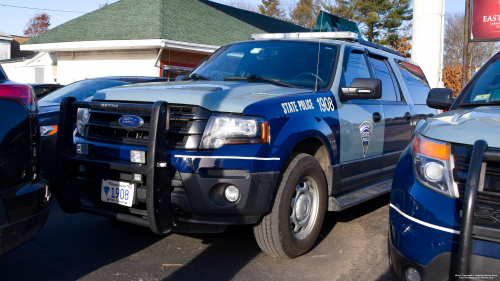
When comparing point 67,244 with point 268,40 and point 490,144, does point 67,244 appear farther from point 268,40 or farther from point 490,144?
point 490,144

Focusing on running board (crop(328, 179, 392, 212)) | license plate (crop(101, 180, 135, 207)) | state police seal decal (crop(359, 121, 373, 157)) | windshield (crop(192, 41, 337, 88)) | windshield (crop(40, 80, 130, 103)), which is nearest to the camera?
license plate (crop(101, 180, 135, 207))

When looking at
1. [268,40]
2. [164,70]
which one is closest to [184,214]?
[268,40]

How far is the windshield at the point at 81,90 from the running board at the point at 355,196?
4.64 m

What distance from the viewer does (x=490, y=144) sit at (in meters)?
2.20

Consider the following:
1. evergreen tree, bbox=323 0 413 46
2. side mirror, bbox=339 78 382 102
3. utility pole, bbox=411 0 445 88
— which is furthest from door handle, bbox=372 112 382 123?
evergreen tree, bbox=323 0 413 46

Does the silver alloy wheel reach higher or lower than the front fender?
lower

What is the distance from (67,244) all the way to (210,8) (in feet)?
55.5

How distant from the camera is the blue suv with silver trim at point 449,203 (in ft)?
Answer: 6.69

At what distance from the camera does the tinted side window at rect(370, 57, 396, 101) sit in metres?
5.18

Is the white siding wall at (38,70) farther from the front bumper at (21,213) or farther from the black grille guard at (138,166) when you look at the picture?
the front bumper at (21,213)

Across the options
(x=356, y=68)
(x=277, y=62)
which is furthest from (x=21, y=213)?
(x=356, y=68)

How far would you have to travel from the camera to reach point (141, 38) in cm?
1439

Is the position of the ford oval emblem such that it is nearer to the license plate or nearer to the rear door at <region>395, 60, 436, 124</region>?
the license plate

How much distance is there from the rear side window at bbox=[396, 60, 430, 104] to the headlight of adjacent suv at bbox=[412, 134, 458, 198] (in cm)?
350
